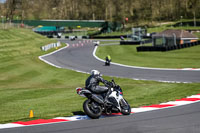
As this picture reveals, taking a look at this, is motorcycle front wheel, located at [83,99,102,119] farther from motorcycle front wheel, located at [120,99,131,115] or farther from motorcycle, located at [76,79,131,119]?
motorcycle front wheel, located at [120,99,131,115]

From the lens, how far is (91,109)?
1202 cm

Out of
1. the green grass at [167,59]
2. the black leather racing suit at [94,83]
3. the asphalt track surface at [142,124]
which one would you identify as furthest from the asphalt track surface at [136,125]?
the green grass at [167,59]

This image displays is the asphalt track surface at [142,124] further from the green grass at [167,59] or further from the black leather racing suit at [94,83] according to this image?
the green grass at [167,59]

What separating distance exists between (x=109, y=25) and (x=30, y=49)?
55291 mm

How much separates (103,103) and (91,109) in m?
0.53

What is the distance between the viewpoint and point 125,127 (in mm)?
10664

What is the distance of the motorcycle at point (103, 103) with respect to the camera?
39.3 feet

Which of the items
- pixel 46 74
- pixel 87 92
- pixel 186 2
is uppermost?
pixel 186 2

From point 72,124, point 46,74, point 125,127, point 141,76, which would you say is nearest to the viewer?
point 125,127

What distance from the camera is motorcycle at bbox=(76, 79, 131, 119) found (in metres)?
12.0

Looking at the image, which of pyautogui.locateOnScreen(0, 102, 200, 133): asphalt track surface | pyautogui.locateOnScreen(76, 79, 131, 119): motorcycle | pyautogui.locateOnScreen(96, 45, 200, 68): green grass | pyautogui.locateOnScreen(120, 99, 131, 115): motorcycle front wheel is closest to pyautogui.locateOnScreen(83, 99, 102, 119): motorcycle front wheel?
pyautogui.locateOnScreen(76, 79, 131, 119): motorcycle

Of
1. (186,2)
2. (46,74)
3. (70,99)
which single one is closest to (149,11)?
(186,2)

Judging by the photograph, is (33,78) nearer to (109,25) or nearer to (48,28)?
(109,25)

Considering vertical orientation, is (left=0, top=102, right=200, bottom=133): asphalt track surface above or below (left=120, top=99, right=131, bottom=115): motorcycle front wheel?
below
